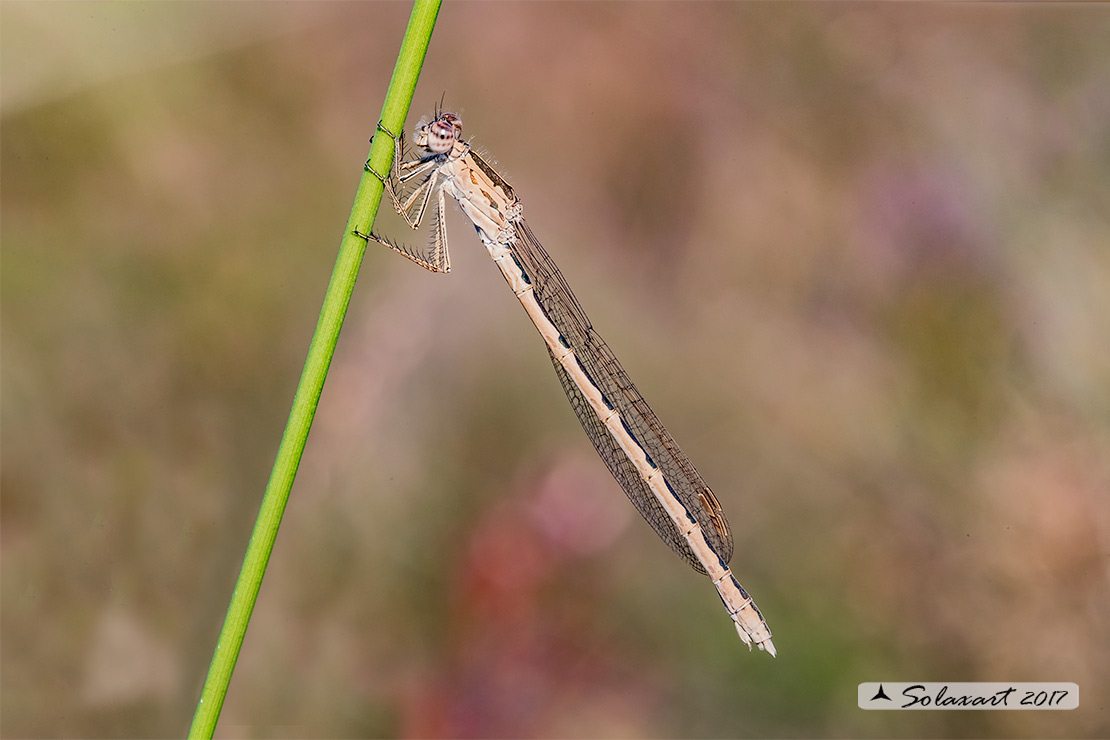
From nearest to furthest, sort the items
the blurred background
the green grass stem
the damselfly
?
the green grass stem < the damselfly < the blurred background

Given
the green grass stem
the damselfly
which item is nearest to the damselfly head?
the damselfly

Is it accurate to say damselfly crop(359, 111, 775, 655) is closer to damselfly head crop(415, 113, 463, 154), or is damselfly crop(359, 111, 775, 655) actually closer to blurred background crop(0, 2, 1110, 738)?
damselfly head crop(415, 113, 463, 154)

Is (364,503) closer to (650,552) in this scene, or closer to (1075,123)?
(650,552)

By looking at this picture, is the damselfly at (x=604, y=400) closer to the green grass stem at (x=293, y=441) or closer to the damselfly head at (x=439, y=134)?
the damselfly head at (x=439, y=134)

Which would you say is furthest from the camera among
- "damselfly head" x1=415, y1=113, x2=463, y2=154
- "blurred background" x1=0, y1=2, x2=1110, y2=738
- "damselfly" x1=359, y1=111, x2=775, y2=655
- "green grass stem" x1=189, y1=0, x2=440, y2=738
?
"blurred background" x1=0, y1=2, x2=1110, y2=738

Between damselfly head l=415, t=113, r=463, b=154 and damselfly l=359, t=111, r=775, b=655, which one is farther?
damselfly l=359, t=111, r=775, b=655

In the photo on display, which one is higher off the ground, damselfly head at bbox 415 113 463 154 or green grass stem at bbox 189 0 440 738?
damselfly head at bbox 415 113 463 154
